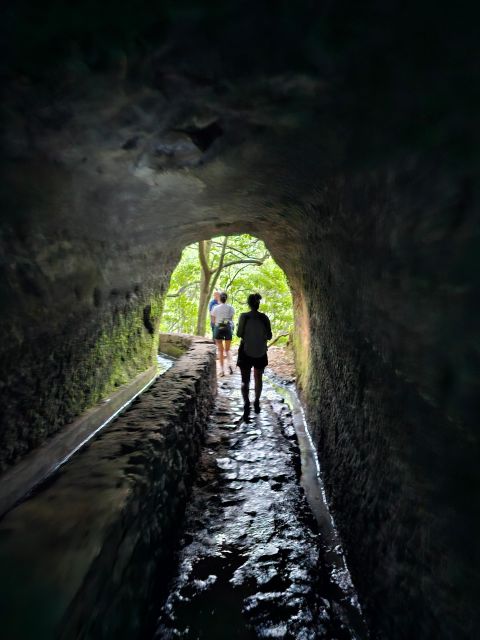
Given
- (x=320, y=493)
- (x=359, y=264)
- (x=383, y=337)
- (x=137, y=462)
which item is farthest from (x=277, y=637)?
(x=359, y=264)

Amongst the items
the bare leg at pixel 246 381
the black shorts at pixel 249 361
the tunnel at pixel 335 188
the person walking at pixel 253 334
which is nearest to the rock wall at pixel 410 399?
the tunnel at pixel 335 188

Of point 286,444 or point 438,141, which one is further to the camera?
point 286,444

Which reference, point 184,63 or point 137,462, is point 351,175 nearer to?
point 184,63

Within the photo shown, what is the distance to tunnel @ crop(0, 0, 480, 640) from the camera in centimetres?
140

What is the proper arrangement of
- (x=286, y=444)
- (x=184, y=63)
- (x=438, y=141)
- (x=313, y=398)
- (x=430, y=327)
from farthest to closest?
(x=313, y=398) → (x=286, y=444) → (x=184, y=63) → (x=430, y=327) → (x=438, y=141)

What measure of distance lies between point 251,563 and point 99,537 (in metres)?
1.40

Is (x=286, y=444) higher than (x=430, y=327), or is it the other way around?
(x=430, y=327)

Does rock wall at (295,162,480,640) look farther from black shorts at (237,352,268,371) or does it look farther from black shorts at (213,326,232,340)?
black shorts at (213,326,232,340)

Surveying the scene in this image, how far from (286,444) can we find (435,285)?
3.38 meters

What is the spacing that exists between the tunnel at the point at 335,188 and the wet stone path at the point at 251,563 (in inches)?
12.3

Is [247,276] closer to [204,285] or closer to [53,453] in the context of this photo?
[204,285]

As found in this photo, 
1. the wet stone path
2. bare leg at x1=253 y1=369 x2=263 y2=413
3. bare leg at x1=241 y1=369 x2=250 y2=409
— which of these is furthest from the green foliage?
the wet stone path

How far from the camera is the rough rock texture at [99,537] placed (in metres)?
1.28

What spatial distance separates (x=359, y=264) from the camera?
2.46m
